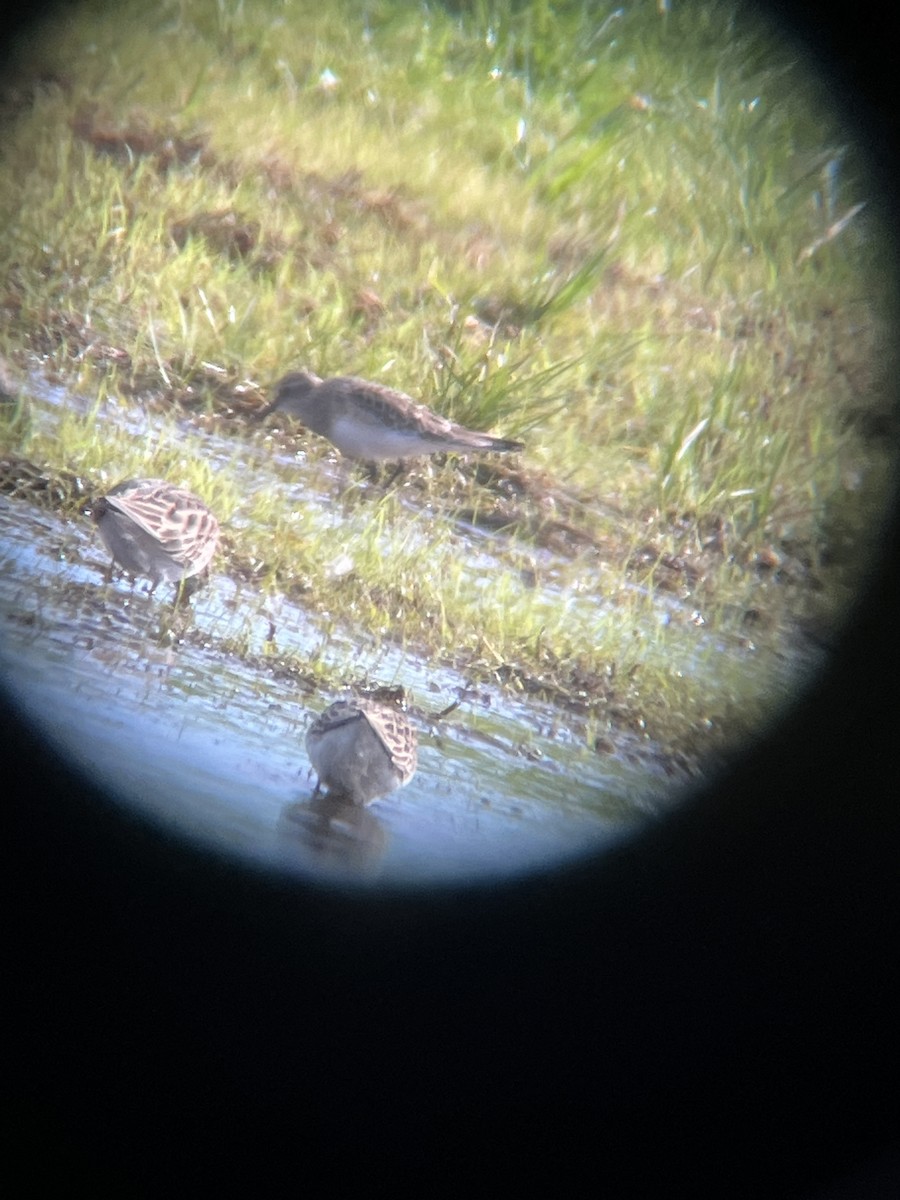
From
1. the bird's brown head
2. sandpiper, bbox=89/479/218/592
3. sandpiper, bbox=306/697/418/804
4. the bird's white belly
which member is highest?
the bird's brown head

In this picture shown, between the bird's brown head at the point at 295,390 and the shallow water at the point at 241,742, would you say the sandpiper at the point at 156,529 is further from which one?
the bird's brown head at the point at 295,390

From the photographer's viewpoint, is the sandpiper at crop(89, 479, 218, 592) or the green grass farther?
the green grass

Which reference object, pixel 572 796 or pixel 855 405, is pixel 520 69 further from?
pixel 572 796

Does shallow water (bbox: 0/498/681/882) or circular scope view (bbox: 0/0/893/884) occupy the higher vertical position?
circular scope view (bbox: 0/0/893/884)

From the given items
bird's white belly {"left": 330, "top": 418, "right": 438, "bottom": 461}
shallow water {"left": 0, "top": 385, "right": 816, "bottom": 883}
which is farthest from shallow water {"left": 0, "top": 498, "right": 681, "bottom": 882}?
bird's white belly {"left": 330, "top": 418, "right": 438, "bottom": 461}

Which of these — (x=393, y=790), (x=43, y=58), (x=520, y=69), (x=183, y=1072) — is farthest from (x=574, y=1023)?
(x=43, y=58)

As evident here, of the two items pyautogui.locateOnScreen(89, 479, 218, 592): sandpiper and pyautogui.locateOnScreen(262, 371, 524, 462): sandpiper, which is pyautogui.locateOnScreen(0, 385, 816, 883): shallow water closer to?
pyautogui.locateOnScreen(89, 479, 218, 592): sandpiper
